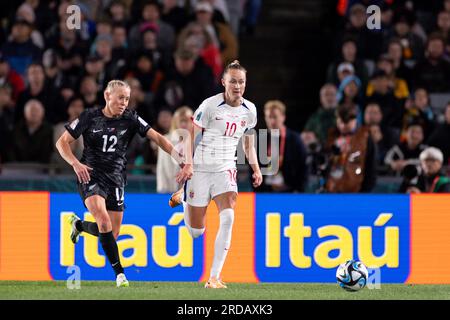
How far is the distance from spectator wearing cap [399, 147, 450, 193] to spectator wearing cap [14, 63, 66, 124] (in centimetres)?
512

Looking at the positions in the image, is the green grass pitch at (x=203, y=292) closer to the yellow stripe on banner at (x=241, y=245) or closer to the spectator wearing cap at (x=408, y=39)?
the yellow stripe on banner at (x=241, y=245)

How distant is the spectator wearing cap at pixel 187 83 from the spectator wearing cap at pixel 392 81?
2.31 metres

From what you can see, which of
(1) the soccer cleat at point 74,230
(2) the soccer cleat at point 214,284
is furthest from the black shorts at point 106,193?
(2) the soccer cleat at point 214,284

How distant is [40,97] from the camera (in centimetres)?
1769

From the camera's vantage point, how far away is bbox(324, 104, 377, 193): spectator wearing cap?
15.0 meters

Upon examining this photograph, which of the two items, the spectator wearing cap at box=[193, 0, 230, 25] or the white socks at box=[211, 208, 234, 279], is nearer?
the white socks at box=[211, 208, 234, 279]

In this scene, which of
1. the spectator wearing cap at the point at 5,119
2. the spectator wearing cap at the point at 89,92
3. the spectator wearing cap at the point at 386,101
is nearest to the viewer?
the spectator wearing cap at the point at 5,119

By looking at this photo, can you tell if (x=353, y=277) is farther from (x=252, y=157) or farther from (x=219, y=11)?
(x=219, y=11)

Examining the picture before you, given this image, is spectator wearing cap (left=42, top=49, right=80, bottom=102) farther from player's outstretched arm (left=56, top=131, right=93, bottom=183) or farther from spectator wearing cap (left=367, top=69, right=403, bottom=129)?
player's outstretched arm (left=56, top=131, right=93, bottom=183)

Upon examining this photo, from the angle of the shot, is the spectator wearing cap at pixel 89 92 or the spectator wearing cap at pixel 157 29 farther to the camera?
the spectator wearing cap at pixel 157 29

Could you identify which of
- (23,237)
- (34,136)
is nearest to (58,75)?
(34,136)

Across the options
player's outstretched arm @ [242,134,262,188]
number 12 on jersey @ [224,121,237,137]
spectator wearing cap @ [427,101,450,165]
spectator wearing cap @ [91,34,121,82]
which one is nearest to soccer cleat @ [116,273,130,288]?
player's outstretched arm @ [242,134,262,188]

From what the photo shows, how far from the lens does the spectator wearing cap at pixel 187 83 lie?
17.8 meters

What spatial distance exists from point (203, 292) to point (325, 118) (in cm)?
613
